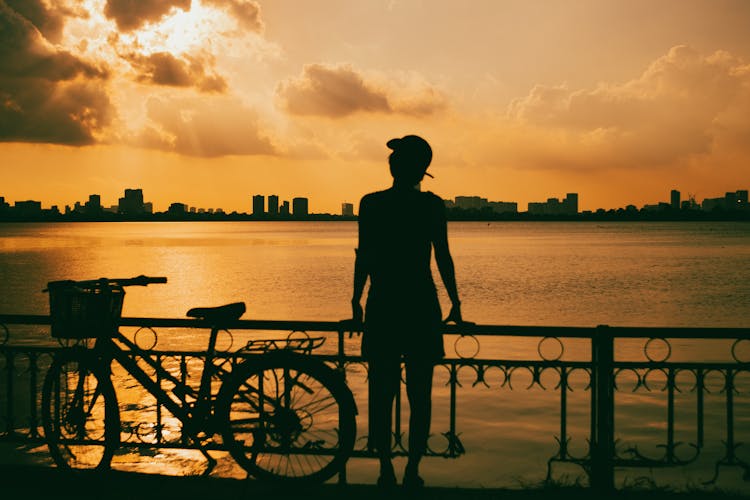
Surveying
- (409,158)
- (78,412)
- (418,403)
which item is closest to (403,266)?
(409,158)

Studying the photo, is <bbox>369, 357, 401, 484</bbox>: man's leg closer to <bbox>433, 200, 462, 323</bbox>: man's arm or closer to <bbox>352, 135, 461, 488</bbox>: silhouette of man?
<bbox>352, 135, 461, 488</bbox>: silhouette of man

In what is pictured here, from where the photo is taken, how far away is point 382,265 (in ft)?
14.7

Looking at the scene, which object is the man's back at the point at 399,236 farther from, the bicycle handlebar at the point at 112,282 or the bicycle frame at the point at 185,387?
the bicycle handlebar at the point at 112,282

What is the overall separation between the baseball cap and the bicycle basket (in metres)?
2.08

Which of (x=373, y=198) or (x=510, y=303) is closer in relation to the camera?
(x=373, y=198)

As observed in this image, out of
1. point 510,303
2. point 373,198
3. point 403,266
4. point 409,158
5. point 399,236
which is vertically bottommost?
point 510,303

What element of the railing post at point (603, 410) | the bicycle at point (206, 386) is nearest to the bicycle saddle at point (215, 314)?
the bicycle at point (206, 386)

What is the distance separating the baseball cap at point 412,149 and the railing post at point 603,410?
1.75 metres

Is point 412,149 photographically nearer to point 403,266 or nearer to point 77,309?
point 403,266

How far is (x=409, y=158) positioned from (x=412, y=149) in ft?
0.20

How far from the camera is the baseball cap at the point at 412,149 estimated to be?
4484mm

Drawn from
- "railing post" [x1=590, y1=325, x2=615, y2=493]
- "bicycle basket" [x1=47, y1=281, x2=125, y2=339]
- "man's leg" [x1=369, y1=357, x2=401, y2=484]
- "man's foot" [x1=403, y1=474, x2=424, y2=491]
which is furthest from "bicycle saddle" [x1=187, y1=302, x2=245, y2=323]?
"railing post" [x1=590, y1=325, x2=615, y2=493]

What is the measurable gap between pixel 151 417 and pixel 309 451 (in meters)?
8.49

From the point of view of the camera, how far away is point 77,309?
15.3ft
